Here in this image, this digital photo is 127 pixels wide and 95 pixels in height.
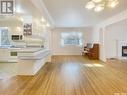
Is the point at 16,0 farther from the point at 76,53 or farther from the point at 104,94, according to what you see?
the point at 76,53

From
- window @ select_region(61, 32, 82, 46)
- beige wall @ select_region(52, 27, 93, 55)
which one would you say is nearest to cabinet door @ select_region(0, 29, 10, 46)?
beige wall @ select_region(52, 27, 93, 55)

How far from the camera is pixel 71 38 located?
47.8 ft

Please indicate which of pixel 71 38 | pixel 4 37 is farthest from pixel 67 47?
pixel 4 37

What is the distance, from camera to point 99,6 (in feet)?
15.4

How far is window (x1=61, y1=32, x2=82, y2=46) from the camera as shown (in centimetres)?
1452

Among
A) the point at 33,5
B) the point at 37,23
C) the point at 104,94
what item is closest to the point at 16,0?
the point at 33,5

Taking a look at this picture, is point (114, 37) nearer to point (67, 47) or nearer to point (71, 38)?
point (71, 38)

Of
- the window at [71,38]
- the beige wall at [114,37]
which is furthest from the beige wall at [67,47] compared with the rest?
the beige wall at [114,37]

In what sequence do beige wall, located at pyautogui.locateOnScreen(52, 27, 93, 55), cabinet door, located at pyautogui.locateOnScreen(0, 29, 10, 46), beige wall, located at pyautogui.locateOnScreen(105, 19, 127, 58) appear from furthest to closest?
beige wall, located at pyautogui.locateOnScreen(52, 27, 93, 55)
beige wall, located at pyautogui.locateOnScreen(105, 19, 127, 58)
cabinet door, located at pyautogui.locateOnScreen(0, 29, 10, 46)

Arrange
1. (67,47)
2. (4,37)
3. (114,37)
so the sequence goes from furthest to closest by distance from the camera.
A: 1. (67,47)
2. (114,37)
3. (4,37)

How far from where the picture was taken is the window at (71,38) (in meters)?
14.5

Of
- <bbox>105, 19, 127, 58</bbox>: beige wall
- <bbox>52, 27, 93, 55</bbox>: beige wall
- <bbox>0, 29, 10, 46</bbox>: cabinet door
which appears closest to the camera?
<bbox>0, 29, 10, 46</bbox>: cabinet door

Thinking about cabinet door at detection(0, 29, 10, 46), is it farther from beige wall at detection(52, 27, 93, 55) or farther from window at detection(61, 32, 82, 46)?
window at detection(61, 32, 82, 46)

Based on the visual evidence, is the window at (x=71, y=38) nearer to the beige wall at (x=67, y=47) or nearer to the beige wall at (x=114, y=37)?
the beige wall at (x=67, y=47)
